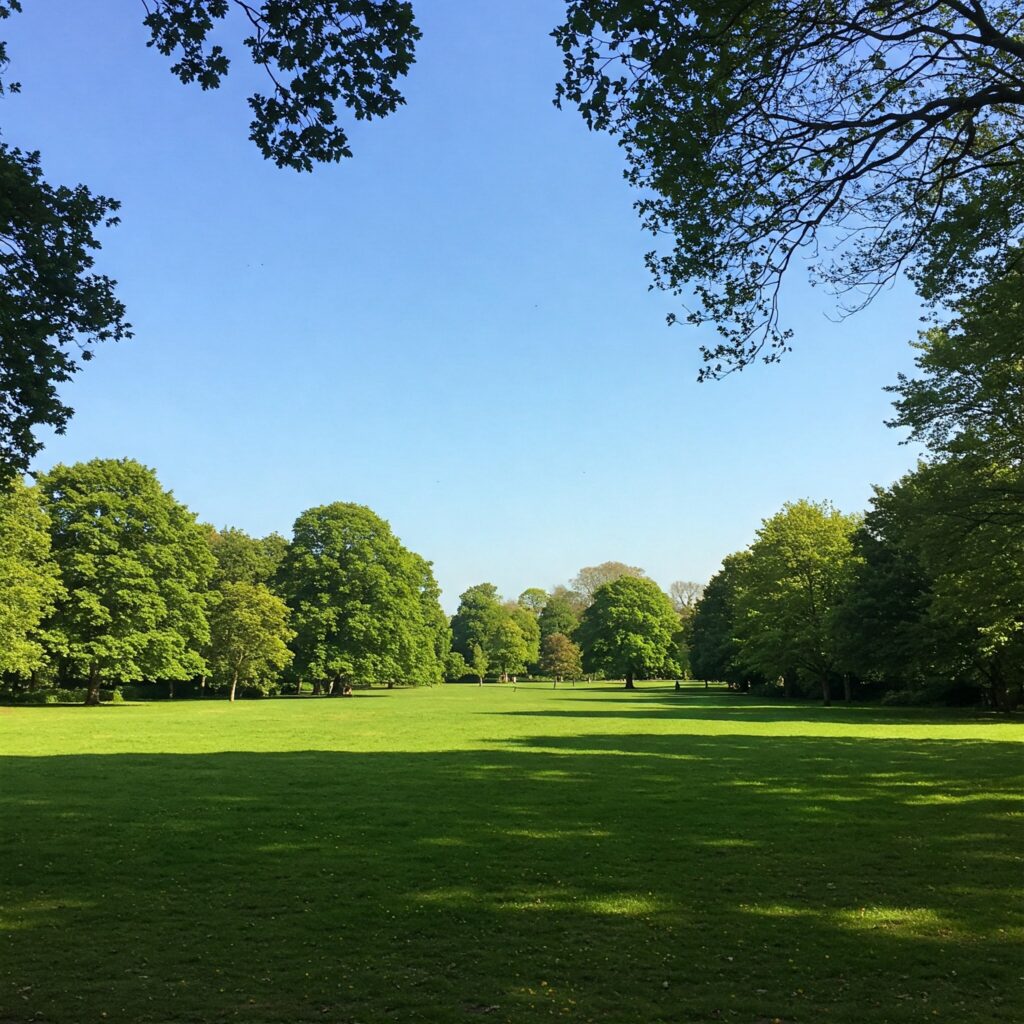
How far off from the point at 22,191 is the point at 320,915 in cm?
967

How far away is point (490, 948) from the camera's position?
21.5 ft

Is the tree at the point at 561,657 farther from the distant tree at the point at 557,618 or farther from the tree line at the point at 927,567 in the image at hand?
the tree line at the point at 927,567

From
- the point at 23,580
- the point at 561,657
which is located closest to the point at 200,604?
the point at 23,580

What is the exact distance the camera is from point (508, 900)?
784cm

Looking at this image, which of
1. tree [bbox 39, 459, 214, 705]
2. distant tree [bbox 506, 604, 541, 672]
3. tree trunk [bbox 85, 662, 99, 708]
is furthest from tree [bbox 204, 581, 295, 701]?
distant tree [bbox 506, 604, 541, 672]

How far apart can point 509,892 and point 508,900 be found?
0.85ft

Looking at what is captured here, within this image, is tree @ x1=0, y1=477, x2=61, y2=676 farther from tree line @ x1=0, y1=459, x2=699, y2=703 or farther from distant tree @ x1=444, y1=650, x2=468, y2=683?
distant tree @ x1=444, y1=650, x2=468, y2=683

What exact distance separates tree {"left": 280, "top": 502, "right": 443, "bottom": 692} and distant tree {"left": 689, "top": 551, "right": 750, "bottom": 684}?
27.4m

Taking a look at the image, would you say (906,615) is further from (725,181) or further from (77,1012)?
(77,1012)

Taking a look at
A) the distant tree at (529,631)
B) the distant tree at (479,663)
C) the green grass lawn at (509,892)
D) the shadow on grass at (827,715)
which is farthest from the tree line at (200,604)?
the distant tree at (529,631)

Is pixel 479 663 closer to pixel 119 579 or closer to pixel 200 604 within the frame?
pixel 200 604

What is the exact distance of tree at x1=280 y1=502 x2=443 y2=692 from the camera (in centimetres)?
6144

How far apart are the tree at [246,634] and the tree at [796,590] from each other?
33434 mm

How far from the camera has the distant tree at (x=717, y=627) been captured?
71.0 meters
